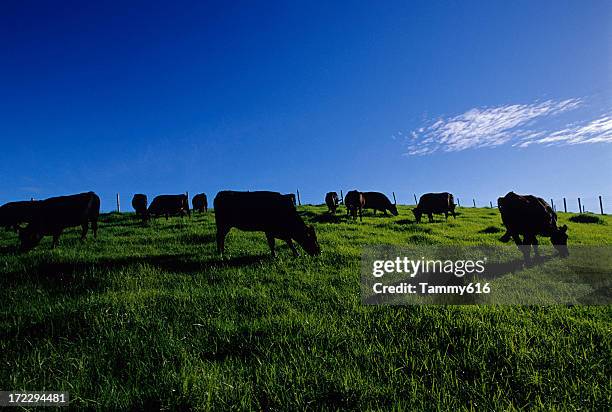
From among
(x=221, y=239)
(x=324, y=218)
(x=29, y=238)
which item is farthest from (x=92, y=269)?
(x=324, y=218)

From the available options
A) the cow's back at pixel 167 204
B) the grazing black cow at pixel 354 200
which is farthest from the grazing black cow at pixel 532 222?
the cow's back at pixel 167 204

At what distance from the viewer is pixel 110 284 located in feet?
Result: 21.4

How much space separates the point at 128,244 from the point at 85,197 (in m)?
5.27

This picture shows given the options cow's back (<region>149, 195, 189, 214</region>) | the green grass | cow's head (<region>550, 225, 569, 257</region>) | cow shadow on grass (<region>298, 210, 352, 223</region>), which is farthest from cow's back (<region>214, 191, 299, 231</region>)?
cow's back (<region>149, 195, 189, 214</region>)

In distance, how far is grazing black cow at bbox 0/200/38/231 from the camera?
22.4m

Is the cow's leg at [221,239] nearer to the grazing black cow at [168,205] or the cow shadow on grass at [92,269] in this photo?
the cow shadow on grass at [92,269]

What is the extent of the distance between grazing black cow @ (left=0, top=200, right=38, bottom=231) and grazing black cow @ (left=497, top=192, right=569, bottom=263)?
28.4 m

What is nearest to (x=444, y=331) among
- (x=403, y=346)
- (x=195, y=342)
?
(x=403, y=346)

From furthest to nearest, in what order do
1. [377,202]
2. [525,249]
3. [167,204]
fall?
[377,202] < [167,204] < [525,249]

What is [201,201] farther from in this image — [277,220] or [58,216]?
[277,220]

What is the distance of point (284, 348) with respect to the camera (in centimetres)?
370

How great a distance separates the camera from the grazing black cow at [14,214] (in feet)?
73.4

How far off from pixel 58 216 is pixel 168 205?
45.9ft

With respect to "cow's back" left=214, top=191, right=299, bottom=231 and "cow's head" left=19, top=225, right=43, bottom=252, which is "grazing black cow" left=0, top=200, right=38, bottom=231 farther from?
"cow's back" left=214, top=191, right=299, bottom=231
